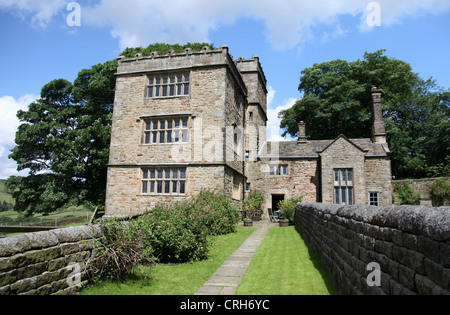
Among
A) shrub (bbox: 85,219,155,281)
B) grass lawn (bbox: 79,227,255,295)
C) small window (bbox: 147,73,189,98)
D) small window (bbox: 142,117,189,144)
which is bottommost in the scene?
grass lawn (bbox: 79,227,255,295)

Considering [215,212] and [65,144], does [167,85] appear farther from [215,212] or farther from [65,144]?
[65,144]

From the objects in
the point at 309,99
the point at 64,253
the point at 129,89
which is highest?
the point at 309,99

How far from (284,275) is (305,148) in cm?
1839

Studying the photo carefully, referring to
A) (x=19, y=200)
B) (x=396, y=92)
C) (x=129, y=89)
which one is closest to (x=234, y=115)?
(x=129, y=89)

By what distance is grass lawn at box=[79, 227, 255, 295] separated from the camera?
558 cm

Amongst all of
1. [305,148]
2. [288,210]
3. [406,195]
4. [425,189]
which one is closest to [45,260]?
[288,210]

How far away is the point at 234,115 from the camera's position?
19.8m

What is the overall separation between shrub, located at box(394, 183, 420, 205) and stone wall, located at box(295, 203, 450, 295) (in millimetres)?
21969

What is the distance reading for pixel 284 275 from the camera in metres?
6.61

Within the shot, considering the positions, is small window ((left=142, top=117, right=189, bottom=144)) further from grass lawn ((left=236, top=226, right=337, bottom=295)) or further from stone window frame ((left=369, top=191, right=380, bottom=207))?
stone window frame ((left=369, top=191, right=380, bottom=207))

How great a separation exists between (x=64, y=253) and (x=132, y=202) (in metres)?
12.6

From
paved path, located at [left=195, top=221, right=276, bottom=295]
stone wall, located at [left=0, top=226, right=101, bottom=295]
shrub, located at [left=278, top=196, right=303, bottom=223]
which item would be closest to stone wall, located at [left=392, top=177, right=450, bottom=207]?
shrub, located at [left=278, top=196, right=303, bottom=223]

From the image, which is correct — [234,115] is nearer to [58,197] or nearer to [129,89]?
[129,89]
